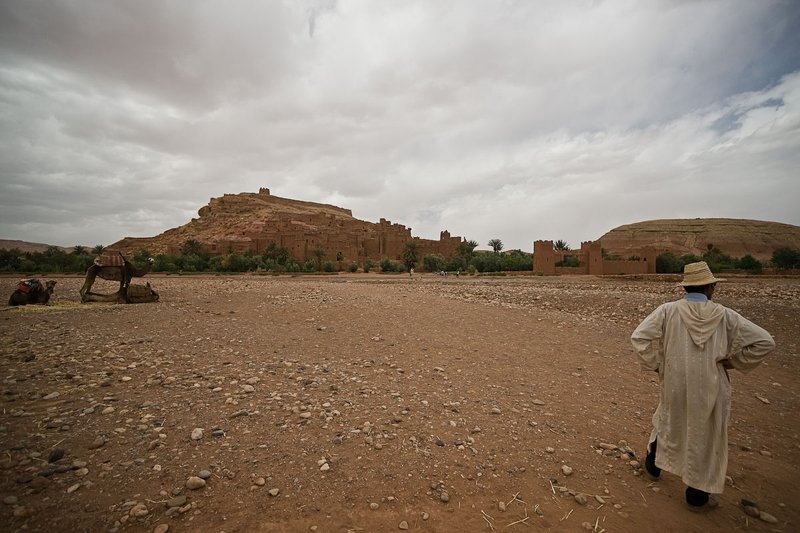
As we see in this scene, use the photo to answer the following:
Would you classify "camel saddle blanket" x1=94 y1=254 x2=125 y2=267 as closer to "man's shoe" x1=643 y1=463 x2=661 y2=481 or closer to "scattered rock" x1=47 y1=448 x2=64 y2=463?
"scattered rock" x1=47 y1=448 x2=64 y2=463

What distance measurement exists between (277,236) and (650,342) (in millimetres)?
64090

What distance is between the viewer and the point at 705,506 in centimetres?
293

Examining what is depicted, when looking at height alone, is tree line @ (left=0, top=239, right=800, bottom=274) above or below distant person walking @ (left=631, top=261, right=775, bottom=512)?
above

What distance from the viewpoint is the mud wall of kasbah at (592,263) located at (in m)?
40.9

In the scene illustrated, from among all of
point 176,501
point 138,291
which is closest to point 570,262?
point 138,291

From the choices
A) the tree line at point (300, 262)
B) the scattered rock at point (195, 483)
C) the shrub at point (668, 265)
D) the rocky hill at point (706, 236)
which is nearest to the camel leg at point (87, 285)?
the scattered rock at point (195, 483)

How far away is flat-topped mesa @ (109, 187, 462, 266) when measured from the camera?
6134 centimetres

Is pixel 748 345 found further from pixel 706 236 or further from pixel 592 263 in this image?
pixel 706 236

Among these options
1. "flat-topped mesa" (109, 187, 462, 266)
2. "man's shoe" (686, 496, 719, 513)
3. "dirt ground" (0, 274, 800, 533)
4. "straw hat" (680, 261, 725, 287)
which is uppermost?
Answer: "flat-topped mesa" (109, 187, 462, 266)

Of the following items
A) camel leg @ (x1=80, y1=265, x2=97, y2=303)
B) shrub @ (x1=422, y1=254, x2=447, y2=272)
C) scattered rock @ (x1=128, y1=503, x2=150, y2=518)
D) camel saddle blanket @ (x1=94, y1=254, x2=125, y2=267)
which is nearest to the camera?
scattered rock @ (x1=128, y1=503, x2=150, y2=518)

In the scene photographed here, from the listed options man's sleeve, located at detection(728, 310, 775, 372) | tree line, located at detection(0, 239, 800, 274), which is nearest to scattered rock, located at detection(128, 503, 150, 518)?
man's sleeve, located at detection(728, 310, 775, 372)

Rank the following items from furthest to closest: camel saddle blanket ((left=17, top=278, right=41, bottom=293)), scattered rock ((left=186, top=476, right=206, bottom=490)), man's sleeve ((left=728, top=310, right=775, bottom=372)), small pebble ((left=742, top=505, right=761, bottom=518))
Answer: camel saddle blanket ((left=17, top=278, right=41, bottom=293))
man's sleeve ((left=728, top=310, right=775, bottom=372))
small pebble ((left=742, top=505, right=761, bottom=518))
scattered rock ((left=186, top=476, right=206, bottom=490))

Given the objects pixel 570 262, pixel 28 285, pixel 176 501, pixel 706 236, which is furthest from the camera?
pixel 706 236

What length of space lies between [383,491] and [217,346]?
459 cm
